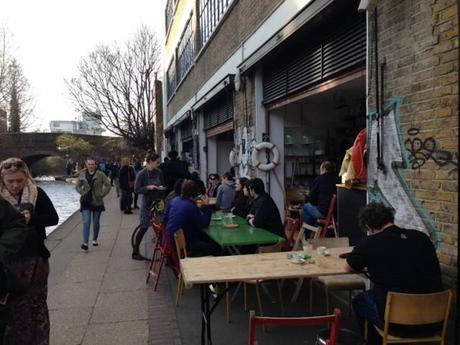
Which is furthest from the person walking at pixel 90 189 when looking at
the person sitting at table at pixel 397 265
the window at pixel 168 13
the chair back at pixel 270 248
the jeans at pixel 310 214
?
the window at pixel 168 13

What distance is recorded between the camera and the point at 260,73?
10227 millimetres

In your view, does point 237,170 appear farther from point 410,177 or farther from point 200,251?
point 410,177

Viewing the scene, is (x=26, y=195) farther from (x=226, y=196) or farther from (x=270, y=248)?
(x=226, y=196)

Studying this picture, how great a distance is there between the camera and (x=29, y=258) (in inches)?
145

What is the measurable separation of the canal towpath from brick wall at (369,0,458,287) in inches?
103

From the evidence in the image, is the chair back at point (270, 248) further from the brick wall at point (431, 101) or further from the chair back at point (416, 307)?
the chair back at point (416, 307)

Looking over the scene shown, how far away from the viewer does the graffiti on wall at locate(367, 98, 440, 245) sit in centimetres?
440

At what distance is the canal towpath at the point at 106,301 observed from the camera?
493 centimetres

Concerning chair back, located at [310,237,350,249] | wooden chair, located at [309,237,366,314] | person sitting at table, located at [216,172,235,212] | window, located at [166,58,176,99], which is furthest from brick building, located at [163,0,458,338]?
window, located at [166,58,176,99]

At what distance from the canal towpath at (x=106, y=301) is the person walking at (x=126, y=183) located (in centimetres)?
481

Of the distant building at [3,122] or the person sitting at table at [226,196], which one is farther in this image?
the distant building at [3,122]

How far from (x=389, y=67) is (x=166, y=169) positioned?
239 inches

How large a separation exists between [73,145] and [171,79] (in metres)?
20.2

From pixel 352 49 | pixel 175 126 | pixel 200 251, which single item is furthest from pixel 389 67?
pixel 175 126
